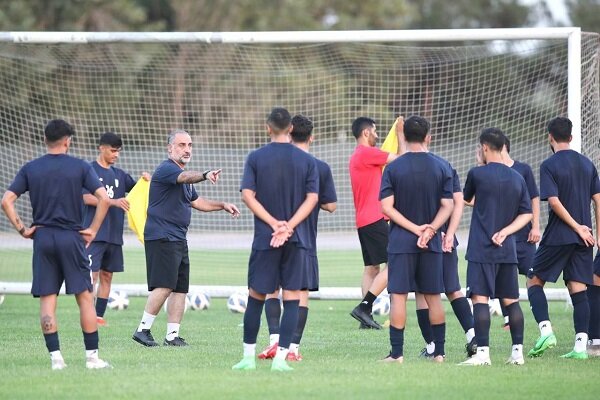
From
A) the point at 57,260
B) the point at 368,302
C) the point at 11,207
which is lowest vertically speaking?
the point at 368,302

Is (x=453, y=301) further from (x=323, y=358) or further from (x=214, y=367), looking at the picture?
(x=214, y=367)

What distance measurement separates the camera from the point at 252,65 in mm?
22828

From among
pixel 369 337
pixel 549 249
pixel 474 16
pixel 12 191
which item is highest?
pixel 474 16

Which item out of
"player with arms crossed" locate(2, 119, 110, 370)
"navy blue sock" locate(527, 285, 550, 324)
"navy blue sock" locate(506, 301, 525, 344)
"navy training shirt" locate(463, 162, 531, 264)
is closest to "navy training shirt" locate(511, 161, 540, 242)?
"navy training shirt" locate(463, 162, 531, 264)

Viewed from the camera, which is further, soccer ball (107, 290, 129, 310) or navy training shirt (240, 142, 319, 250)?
soccer ball (107, 290, 129, 310)

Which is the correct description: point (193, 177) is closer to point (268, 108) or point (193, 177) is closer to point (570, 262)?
point (570, 262)

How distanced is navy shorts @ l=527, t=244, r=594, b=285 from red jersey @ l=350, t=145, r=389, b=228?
2.77m

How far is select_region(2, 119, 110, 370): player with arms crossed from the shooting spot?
27.7ft

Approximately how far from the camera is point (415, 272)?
29.5 feet

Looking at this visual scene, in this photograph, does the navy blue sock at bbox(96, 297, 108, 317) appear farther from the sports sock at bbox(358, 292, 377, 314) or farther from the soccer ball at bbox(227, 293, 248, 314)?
the sports sock at bbox(358, 292, 377, 314)

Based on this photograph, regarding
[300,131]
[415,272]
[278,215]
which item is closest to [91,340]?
[278,215]

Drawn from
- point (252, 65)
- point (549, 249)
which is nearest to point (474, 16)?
point (252, 65)

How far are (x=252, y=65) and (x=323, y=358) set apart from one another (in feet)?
46.0

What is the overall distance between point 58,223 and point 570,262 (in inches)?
175
